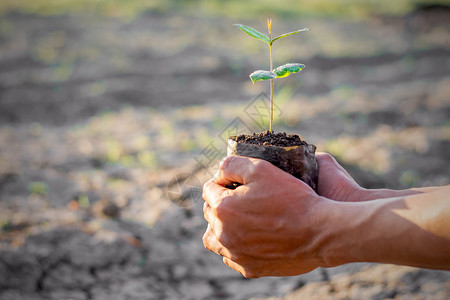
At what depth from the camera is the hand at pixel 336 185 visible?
131 cm

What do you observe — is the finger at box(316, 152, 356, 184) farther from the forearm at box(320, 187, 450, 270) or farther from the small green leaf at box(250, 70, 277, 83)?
the small green leaf at box(250, 70, 277, 83)

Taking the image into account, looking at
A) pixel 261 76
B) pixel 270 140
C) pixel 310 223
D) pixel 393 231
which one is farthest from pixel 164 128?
pixel 393 231

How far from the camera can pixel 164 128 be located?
435cm

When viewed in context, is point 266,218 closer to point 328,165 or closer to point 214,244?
point 214,244

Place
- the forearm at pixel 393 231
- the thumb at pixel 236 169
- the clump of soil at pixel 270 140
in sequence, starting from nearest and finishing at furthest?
1. the forearm at pixel 393 231
2. the thumb at pixel 236 169
3. the clump of soil at pixel 270 140

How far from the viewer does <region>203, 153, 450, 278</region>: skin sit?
3.28ft

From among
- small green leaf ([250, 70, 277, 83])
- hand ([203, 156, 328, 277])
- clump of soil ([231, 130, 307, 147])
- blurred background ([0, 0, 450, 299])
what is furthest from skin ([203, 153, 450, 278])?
blurred background ([0, 0, 450, 299])

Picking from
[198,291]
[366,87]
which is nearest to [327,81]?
[366,87]

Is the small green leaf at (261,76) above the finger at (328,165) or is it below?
above

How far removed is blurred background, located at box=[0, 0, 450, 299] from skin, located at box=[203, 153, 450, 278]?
2.72ft

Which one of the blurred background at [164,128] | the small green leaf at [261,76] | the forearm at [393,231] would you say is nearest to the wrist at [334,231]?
the forearm at [393,231]

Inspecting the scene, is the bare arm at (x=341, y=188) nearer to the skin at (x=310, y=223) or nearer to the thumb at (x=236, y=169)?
the skin at (x=310, y=223)

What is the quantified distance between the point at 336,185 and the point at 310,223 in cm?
29

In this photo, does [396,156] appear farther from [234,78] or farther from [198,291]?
[234,78]
